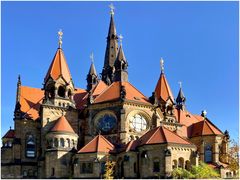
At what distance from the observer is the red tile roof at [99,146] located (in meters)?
54.7

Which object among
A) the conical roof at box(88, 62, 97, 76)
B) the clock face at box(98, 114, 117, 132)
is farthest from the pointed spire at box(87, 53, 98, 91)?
the clock face at box(98, 114, 117, 132)

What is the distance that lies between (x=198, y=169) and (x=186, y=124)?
2646 cm

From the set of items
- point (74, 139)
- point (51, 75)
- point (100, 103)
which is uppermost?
point (51, 75)

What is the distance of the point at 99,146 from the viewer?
55.0 meters

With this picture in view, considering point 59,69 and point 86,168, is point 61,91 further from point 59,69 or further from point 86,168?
point 86,168

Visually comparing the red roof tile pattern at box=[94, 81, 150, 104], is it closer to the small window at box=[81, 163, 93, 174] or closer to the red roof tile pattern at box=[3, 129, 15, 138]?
the small window at box=[81, 163, 93, 174]

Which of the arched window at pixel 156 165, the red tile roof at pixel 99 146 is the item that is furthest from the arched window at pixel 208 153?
the arched window at pixel 156 165

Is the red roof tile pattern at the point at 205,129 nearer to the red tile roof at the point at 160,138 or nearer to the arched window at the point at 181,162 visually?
the red tile roof at the point at 160,138

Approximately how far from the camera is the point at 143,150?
2083 inches

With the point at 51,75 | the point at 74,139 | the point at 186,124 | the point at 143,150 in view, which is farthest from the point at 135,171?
the point at 186,124

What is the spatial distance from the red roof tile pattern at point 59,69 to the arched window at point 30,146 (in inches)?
359

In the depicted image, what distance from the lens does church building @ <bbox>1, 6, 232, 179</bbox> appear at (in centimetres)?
5309

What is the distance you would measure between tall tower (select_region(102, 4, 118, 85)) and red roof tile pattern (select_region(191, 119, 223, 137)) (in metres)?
20.2

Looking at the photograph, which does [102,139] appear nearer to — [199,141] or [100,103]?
[100,103]
